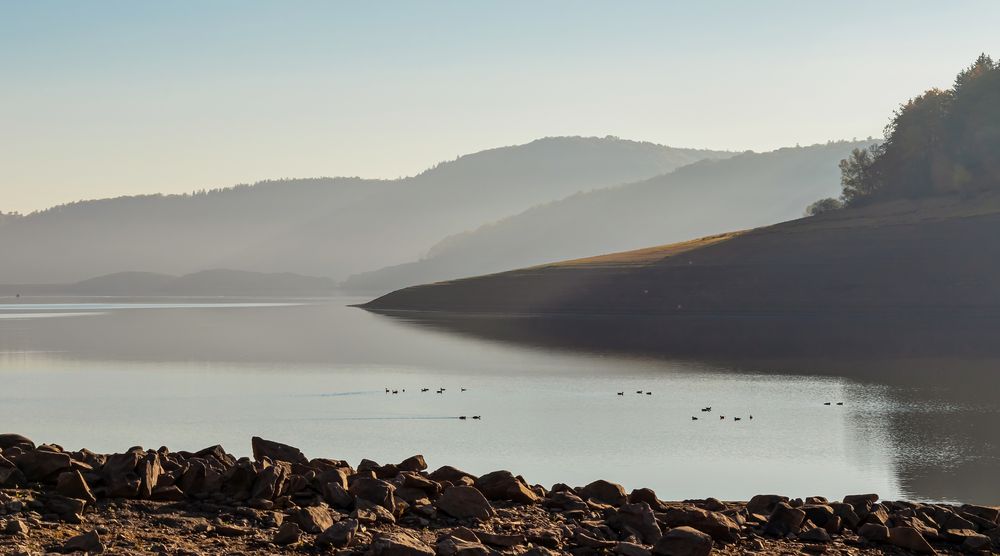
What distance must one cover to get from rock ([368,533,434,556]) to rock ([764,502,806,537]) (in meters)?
4.68

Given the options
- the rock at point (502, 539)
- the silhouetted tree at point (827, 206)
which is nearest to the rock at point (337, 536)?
the rock at point (502, 539)

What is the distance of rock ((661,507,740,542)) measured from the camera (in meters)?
12.7

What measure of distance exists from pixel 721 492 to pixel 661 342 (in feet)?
143

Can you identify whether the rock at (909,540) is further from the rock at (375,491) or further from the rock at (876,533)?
the rock at (375,491)

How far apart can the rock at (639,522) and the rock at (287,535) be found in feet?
→ 11.7

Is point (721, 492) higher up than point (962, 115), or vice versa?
point (962, 115)

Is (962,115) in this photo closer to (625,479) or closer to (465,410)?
(465,410)

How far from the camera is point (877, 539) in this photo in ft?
42.8

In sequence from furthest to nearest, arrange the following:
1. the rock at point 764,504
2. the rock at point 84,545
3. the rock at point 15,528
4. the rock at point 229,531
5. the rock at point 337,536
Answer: the rock at point 764,504 < the rock at point 229,531 < the rock at point 337,536 < the rock at point 15,528 < the rock at point 84,545

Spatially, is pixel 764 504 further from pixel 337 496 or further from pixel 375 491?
pixel 337 496

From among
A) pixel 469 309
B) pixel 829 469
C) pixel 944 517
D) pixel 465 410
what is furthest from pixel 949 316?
pixel 944 517

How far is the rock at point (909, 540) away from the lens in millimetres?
12812

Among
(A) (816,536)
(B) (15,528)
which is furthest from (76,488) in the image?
(A) (816,536)

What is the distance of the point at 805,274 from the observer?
319ft
